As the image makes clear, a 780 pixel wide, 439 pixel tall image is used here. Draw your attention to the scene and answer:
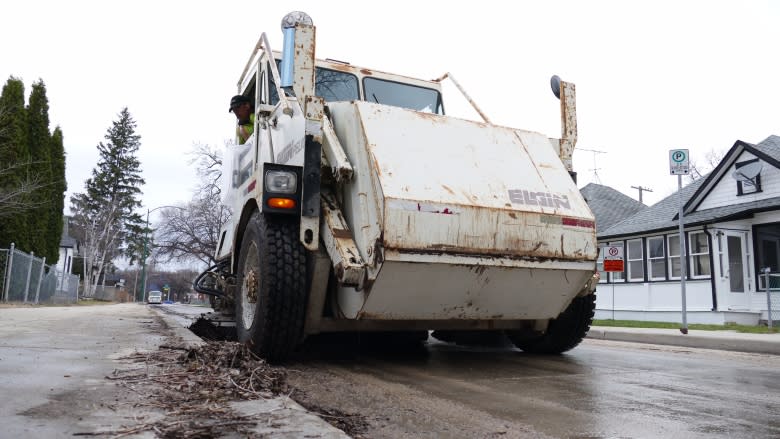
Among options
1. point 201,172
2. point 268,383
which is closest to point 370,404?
point 268,383

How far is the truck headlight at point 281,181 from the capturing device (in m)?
4.48

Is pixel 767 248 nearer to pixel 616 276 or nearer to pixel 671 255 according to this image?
pixel 671 255

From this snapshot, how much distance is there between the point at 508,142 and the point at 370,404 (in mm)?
2706

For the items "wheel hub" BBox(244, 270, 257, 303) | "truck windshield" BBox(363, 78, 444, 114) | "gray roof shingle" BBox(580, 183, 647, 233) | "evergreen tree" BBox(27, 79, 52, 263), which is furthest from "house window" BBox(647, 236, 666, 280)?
"evergreen tree" BBox(27, 79, 52, 263)

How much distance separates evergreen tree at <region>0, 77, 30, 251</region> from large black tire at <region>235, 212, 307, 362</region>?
802 inches

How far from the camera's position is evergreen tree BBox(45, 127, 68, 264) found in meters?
29.9

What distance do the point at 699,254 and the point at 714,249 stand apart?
3.56ft

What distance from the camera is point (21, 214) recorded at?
2362cm

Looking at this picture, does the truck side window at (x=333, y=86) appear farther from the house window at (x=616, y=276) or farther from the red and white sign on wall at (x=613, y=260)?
the house window at (x=616, y=276)

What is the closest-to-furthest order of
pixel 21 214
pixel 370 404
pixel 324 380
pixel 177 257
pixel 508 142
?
pixel 370 404, pixel 324 380, pixel 508 142, pixel 21 214, pixel 177 257

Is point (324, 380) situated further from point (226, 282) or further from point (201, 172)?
point (201, 172)

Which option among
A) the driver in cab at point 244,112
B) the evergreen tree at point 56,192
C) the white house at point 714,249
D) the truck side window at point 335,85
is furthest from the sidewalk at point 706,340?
the evergreen tree at point 56,192

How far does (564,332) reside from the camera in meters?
5.78

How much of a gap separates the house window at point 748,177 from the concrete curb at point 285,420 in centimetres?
1958
